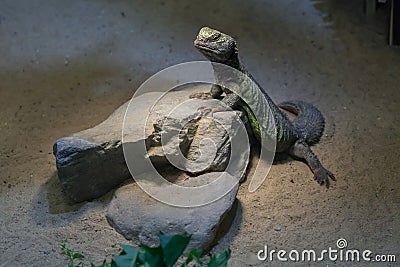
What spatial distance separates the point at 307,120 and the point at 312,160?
52 centimetres

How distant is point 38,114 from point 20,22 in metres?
1.82

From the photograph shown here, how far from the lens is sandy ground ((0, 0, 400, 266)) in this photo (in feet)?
11.2

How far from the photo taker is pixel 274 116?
13.1 feet

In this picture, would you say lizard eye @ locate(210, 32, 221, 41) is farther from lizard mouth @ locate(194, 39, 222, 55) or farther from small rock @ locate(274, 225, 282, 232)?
small rock @ locate(274, 225, 282, 232)

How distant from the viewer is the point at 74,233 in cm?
342

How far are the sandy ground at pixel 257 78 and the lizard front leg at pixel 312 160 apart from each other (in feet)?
0.21

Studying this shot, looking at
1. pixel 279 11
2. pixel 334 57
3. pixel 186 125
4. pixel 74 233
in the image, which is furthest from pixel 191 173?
pixel 279 11

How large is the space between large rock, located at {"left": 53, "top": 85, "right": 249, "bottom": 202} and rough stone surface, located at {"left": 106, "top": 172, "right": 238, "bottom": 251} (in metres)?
0.25

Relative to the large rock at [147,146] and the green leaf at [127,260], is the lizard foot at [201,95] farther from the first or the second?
the green leaf at [127,260]

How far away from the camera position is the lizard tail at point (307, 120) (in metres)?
4.26

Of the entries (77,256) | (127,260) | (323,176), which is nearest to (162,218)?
(77,256)

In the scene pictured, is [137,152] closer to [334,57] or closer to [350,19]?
[334,57]

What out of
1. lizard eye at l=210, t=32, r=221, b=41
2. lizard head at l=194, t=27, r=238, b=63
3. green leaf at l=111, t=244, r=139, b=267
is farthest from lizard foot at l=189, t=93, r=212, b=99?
green leaf at l=111, t=244, r=139, b=267

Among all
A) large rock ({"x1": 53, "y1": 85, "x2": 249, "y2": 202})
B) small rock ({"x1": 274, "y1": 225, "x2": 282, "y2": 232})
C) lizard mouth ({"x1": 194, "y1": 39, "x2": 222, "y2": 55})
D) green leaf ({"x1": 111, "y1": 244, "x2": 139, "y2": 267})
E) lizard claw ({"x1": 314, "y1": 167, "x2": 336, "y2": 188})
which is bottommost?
lizard claw ({"x1": 314, "y1": 167, "x2": 336, "y2": 188})
